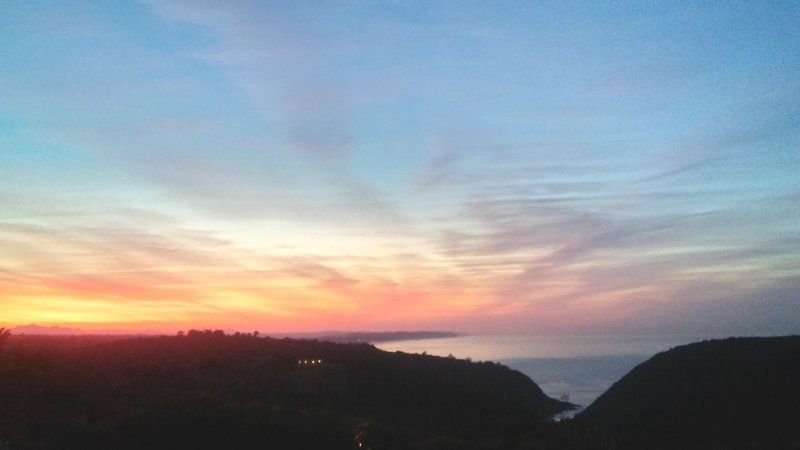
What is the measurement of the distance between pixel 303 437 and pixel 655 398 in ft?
67.0

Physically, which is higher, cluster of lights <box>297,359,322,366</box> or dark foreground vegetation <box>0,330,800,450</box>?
cluster of lights <box>297,359,322,366</box>

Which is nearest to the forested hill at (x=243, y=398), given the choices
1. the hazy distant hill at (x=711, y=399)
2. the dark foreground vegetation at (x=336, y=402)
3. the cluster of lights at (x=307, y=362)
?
the dark foreground vegetation at (x=336, y=402)

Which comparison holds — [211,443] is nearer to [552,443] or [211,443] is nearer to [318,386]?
[552,443]

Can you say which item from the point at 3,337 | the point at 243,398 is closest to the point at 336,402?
the point at 243,398

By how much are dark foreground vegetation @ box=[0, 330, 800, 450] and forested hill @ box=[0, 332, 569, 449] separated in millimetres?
72

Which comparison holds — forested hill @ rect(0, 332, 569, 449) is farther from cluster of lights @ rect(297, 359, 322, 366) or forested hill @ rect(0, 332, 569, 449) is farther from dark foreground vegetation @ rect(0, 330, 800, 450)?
cluster of lights @ rect(297, 359, 322, 366)

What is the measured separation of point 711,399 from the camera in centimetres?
2844

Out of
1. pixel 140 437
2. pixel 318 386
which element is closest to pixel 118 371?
pixel 318 386

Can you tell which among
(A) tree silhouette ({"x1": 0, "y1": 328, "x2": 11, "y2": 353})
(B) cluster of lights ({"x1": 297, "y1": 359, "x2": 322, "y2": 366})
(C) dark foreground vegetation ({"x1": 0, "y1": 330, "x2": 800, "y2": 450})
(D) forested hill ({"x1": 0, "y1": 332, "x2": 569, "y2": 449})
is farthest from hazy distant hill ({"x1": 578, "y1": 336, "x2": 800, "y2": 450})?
(A) tree silhouette ({"x1": 0, "y1": 328, "x2": 11, "y2": 353})

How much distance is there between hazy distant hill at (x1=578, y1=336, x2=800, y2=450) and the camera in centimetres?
2369

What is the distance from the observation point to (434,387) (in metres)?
37.4

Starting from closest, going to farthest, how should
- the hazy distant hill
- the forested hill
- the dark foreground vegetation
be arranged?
the forested hill < the dark foreground vegetation < the hazy distant hill

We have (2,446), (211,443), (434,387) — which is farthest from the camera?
(434,387)

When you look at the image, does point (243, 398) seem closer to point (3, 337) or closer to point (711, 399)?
point (3, 337)
